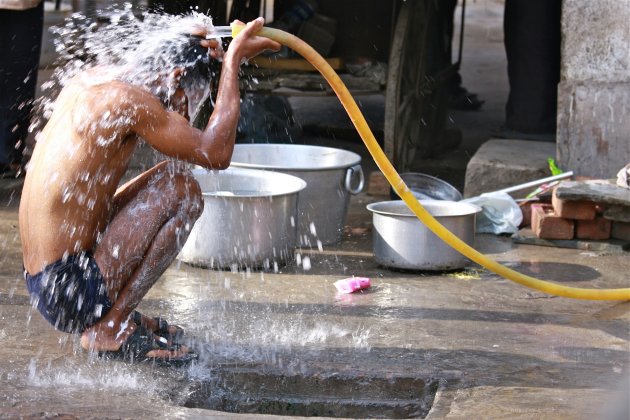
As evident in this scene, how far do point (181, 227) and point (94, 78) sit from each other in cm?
58

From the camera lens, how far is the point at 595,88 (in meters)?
5.42

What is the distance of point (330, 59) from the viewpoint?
6.38 m

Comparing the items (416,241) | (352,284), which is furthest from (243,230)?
(416,241)

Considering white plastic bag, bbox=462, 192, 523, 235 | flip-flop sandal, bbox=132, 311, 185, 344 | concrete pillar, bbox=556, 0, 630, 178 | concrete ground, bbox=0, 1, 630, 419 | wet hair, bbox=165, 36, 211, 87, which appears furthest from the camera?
concrete pillar, bbox=556, 0, 630, 178

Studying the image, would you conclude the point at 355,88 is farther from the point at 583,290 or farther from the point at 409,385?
the point at 409,385

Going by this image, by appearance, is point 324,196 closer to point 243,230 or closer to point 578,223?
point 243,230

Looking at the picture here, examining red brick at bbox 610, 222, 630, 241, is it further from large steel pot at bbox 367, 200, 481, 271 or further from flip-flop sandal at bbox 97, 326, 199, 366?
flip-flop sandal at bbox 97, 326, 199, 366

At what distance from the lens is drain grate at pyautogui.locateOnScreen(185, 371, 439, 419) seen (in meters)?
3.28

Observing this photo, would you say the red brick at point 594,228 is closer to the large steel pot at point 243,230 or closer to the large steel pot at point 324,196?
the large steel pot at point 324,196

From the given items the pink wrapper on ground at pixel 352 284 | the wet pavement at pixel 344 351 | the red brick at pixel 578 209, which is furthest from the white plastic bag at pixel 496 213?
the pink wrapper on ground at pixel 352 284

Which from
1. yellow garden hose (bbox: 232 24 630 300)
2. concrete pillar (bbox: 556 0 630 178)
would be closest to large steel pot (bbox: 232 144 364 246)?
yellow garden hose (bbox: 232 24 630 300)

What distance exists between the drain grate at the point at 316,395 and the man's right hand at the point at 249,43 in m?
1.05

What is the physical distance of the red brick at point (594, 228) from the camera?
5.01m

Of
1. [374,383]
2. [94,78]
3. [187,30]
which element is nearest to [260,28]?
[187,30]
